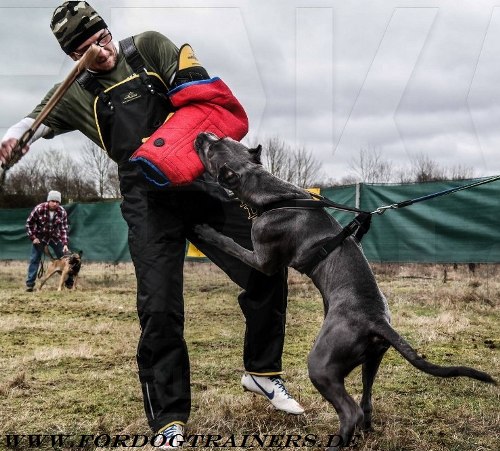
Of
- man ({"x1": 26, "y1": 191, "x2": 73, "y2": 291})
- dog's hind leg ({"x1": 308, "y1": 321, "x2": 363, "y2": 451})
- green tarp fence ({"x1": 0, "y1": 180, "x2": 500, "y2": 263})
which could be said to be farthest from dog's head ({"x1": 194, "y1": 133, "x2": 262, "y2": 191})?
man ({"x1": 26, "y1": 191, "x2": 73, "y2": 291})

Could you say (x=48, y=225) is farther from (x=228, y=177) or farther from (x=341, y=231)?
(x=341, y=231)

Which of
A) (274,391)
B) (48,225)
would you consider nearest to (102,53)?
(274,391)

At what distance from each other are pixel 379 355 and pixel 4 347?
3.70m

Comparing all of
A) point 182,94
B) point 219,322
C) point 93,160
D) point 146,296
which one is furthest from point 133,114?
point 93,160

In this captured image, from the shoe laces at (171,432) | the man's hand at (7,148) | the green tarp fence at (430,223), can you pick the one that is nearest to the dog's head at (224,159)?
the man's hand at (7,148)

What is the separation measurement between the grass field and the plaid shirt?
2386 mm

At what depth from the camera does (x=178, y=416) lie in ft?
9.59

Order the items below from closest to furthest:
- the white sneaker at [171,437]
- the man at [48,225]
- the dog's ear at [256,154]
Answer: the white sneaker at [171,437], the dog's ear at [256,154], the man at [48,225]

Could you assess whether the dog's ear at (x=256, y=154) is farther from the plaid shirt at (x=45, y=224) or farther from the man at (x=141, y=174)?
the plaid shirt at (x=45, y=224)

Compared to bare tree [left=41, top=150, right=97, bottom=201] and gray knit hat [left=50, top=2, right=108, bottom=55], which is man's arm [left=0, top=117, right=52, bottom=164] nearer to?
gray knit hat [left=50, top=2, right=108, bottom=55]

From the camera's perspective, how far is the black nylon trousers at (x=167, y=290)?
2.94 m

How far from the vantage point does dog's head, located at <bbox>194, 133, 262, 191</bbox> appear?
3.14 meters

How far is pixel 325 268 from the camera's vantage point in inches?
111

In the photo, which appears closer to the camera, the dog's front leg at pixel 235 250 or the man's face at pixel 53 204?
the dog's front leg at pixel 235 250
